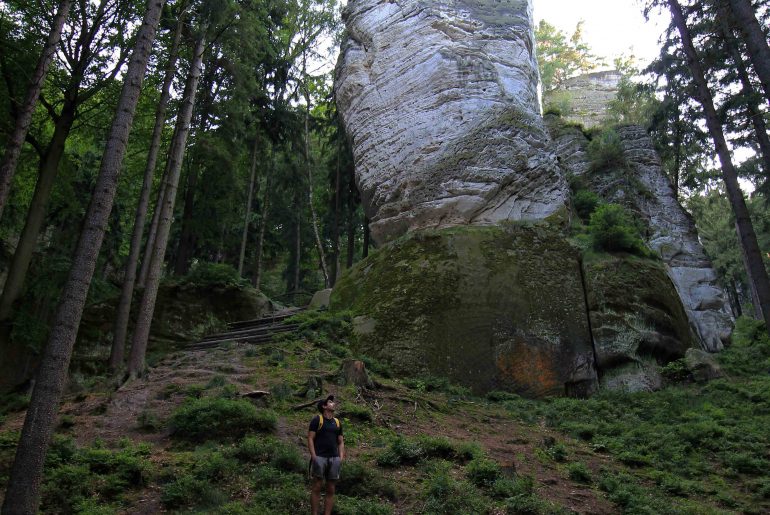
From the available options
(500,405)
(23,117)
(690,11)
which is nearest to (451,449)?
(500,405)

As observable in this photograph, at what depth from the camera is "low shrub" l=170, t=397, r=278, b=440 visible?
25.1ft

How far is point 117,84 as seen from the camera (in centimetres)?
1466

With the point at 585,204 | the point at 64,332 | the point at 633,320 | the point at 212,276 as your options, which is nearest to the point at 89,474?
the point at 64,332

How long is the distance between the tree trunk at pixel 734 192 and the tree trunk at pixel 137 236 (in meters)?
12.5

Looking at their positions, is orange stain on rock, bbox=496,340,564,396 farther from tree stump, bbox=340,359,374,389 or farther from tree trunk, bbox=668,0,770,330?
tree trunk, bbox=668,0,770,330

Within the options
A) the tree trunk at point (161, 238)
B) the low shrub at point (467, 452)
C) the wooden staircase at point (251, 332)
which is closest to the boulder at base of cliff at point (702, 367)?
A: the low shrub at point (467, 452)

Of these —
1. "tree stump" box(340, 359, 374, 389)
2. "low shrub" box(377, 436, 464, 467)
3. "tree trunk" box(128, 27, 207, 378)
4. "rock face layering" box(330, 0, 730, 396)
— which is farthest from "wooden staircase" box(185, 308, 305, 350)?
"low shrub" box(377, 436, 464, 467)

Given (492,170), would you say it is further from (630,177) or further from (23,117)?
(23,117)

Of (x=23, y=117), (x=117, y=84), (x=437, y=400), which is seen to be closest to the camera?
(x=23, y=117)

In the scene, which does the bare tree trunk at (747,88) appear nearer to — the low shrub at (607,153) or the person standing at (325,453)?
the low shrub at (607,153)

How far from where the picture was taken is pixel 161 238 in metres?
11.5

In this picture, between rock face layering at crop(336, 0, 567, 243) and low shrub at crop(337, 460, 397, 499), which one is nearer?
low shrub at crop(337, 460, 397, 499)

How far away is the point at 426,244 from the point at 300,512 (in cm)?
954

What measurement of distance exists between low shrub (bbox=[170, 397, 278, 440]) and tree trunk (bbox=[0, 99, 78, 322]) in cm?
678
